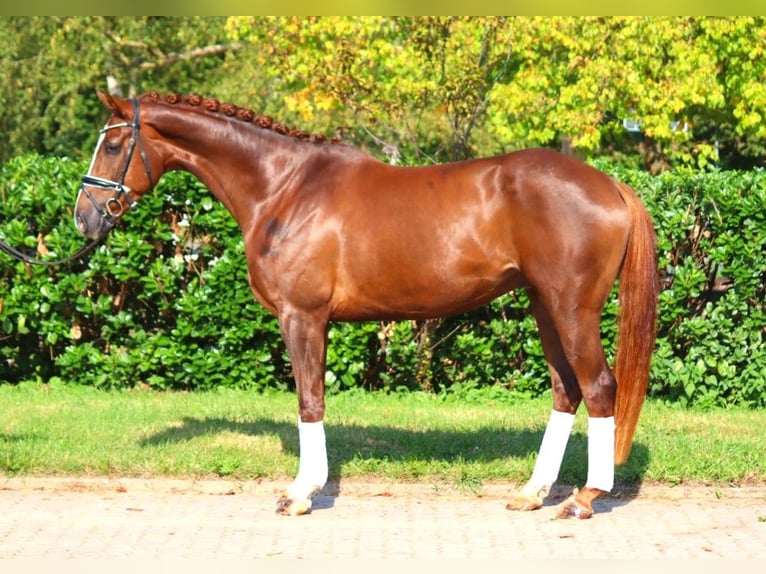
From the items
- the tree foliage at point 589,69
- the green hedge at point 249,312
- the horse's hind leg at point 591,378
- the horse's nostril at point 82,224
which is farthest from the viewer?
the tree foliage at point 589,69

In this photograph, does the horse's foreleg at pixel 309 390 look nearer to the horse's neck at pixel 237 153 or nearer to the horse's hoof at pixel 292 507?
the horse's hoof at pixel 292 507

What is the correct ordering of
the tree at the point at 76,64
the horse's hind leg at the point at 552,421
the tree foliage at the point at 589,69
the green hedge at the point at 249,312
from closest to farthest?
1. the horse's hind leg at the point at 552,421
2. the green hedge at the point at 249,312
3. the tree foliage at the point at 589,69
4. the tree at the point at 76,64

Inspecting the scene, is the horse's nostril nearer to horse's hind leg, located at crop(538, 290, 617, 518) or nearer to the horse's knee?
horse's hind leg, located at crop(538, 290, 617, 518)

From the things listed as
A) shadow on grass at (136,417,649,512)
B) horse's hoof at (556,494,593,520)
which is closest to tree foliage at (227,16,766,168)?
shadow on grass at (136,417,649,512)

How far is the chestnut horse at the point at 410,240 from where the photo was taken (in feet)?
21.2

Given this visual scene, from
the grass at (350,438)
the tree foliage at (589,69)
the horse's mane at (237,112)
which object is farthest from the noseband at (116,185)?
the tree foliage at (589,69)

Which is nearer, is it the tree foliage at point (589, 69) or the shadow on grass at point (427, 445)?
the shadow on grass at point (427, 445)

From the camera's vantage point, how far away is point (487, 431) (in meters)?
8.50

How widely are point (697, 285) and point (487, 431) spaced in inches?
104

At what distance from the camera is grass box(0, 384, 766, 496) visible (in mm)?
7297

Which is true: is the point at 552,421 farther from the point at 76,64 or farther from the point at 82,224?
the point at 76,64

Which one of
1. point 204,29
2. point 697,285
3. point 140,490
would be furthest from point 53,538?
point 204,29

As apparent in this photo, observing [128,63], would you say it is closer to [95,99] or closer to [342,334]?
[95,99]

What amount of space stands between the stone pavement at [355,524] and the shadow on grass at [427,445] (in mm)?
250
